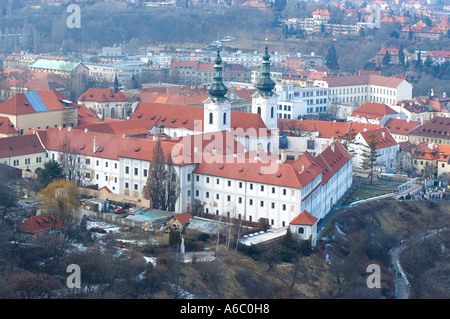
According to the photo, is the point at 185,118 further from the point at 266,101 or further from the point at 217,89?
the point at 266,101

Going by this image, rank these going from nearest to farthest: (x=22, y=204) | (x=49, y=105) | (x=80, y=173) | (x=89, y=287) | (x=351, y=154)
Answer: (x=89, y=287)
(x=22, y=204)
(x=80, y=173)
(x=351, y=154)
(x=49, y=105)

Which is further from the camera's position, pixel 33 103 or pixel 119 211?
pixel 33 103

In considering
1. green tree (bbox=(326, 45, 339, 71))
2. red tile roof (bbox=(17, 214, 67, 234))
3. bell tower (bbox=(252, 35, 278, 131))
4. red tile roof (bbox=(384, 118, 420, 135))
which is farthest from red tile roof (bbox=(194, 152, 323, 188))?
green tree (bbox=(326, 45, 339, 71))

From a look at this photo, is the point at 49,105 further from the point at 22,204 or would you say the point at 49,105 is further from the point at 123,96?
the point at 22,204

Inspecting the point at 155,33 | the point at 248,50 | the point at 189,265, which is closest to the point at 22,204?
the point at 189,265

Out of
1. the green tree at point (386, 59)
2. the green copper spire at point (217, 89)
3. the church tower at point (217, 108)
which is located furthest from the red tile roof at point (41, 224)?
the green tree at point (386, 59)

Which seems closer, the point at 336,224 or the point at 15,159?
the point at 336,224

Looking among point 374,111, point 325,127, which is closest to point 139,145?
point 325,127
